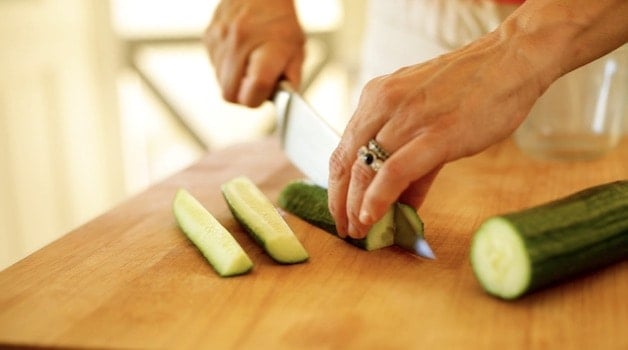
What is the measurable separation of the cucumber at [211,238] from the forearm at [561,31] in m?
0.54

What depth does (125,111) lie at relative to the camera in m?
4.33

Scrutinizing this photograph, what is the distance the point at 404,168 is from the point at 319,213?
29 cm

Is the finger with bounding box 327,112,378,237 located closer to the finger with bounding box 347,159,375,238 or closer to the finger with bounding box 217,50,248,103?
the finger with bounding box 347,159,375,238

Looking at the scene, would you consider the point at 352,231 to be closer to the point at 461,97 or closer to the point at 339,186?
the point at 339,186

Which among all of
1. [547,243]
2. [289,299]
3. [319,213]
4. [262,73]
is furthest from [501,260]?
[262,73]

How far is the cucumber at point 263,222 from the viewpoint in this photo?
4.15 ft

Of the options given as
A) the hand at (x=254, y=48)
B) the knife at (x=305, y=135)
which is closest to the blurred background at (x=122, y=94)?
the hand at (x=254, y=48)

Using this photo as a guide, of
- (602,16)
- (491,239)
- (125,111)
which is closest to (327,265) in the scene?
(491,239)

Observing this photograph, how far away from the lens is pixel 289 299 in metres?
1.12

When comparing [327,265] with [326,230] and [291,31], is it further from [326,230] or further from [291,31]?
[291,31]

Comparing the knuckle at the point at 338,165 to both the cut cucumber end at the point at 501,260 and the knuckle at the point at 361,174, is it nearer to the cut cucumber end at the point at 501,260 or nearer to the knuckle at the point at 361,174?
the knuckle at the point at 361,174

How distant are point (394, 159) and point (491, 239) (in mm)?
189

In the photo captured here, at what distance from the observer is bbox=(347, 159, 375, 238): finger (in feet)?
4.01

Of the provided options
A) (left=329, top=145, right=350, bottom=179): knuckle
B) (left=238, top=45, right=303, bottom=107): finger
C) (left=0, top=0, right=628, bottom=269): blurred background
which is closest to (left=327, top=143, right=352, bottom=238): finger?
(left=329, top=145, right=350, bottom=179): knuckle
